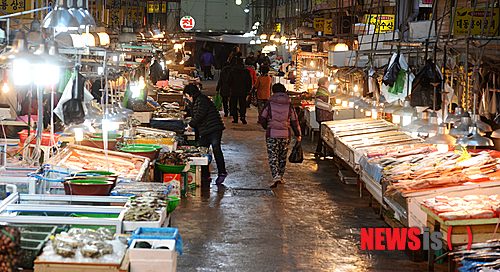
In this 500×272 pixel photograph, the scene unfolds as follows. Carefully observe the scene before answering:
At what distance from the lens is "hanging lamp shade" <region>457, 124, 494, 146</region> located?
16.9 ft

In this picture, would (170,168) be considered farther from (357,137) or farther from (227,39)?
(227,39)

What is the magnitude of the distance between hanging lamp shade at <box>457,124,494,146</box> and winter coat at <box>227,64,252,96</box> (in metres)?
13.2

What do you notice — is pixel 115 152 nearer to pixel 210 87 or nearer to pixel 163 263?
pixel 163 263

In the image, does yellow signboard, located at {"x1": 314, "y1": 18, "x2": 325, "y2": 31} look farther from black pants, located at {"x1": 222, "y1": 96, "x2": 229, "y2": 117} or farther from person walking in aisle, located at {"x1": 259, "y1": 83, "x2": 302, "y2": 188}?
person walking in aisle, located at {"x1": 259, "y1": 83, "x2": 302, "y2": 188}

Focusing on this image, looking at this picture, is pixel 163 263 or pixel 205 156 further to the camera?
pixel 205 156

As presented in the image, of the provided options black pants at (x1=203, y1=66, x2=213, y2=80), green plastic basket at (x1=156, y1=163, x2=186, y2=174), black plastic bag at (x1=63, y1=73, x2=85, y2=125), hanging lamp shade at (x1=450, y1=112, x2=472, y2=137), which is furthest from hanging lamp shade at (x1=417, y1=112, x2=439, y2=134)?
black pants at (x1=203, y1=66, x2=213, y2=80)

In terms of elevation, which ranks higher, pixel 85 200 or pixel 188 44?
pixel 188 44

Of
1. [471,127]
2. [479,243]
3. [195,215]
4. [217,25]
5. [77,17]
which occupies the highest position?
[217,25]

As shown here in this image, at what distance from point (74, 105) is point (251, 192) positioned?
538 cm

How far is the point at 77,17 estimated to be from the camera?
460 cm

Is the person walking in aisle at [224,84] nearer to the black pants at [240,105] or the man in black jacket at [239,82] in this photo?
the man in black jacket at [239,82]

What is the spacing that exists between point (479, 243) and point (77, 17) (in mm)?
4508

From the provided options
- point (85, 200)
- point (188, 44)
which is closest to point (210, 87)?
point (188, 44)

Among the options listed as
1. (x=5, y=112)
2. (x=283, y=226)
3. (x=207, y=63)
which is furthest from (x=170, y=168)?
(x=207, y=63)
